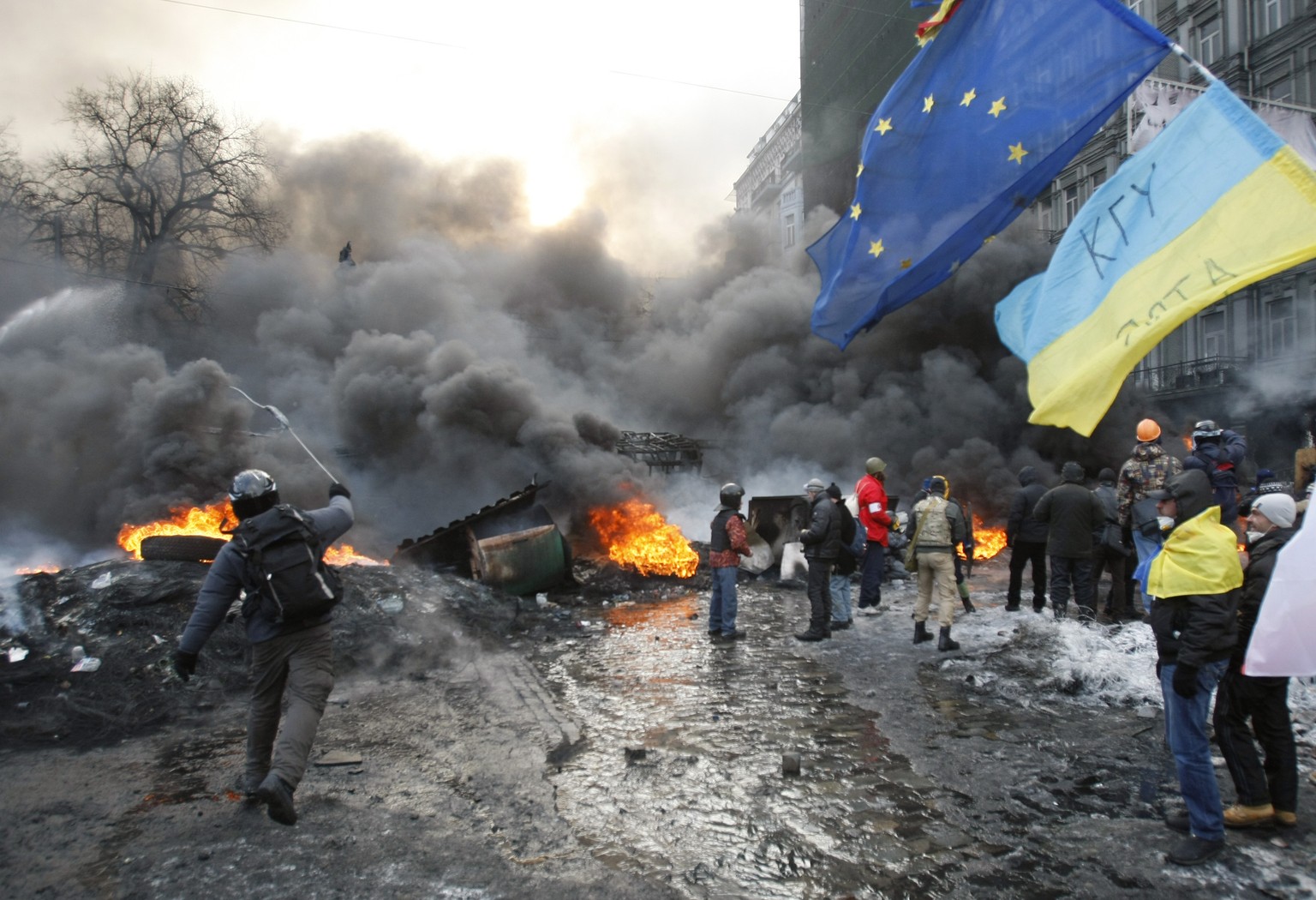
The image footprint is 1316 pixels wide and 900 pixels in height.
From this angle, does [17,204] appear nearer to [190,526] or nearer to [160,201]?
[160,201]

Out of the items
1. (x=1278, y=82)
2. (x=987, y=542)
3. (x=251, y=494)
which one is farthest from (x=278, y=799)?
(x=1278, y=82)

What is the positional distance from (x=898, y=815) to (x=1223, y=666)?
4.97 feet

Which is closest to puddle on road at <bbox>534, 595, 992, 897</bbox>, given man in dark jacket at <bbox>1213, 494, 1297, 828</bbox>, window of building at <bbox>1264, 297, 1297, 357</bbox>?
man in dark jacket at <bbox>1213, 494, 1297, 828</bbox>

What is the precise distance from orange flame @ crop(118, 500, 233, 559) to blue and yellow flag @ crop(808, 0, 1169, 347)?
9398 millimetres

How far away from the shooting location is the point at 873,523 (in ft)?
28.8

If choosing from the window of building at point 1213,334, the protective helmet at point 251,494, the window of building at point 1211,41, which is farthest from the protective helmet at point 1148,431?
the window of building at point 1211,41

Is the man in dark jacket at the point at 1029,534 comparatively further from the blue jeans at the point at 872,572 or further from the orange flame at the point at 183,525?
the orange flame at the point at 183,525

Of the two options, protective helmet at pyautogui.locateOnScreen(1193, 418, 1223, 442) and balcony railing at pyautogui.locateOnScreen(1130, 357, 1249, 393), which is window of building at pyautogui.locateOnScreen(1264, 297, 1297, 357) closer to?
balcony railing at pyautogui.locateOnScreen(1130, 357, 1249, 393)

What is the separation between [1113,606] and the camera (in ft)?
25.3

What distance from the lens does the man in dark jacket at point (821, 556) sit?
24.8ft

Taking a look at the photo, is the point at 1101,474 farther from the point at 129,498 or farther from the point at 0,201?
the point at 0,201

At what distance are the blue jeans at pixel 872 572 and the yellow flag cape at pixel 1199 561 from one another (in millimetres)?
5729

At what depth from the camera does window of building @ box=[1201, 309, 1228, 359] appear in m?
21.5

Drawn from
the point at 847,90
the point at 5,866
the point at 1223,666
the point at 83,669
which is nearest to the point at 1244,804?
the point at 1223,666
